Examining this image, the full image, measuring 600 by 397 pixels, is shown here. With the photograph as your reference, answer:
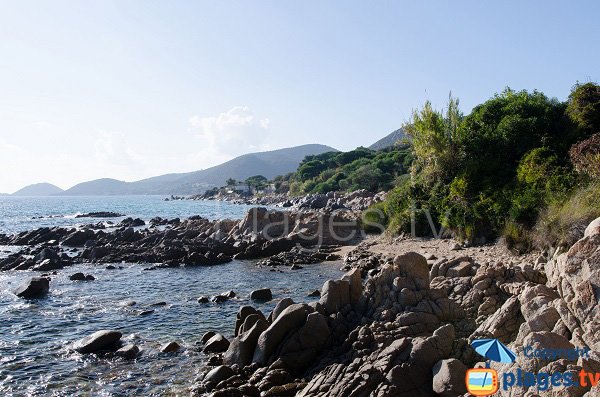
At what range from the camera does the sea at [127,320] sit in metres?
13.4

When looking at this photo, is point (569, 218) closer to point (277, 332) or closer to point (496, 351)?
point (496, 351)

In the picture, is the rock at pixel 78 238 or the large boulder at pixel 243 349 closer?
the large boulder at pixel 243 349

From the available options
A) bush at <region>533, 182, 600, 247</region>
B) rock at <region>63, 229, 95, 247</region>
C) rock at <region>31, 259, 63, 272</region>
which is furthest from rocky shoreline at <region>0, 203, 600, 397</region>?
rock at <region>63, 229, 95, 247</region>

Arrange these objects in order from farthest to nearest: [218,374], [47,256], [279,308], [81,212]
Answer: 1. [81,212]
2. [47,256]
3. [279,308]
4. [218,374]

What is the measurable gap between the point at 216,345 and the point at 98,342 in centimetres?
428

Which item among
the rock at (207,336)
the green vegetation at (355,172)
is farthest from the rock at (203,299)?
the green vegetation at (355,172)

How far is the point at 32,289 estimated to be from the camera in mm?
23906

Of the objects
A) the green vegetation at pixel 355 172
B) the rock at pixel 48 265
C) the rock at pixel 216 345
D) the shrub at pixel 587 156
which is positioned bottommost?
the rock at pixel 216 345

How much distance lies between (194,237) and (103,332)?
30.9 m

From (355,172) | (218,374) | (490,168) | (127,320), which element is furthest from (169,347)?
(355,172)

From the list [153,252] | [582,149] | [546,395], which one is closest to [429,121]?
[582,149]

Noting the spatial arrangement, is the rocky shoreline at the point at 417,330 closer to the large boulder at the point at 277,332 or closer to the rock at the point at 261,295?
the large boulder at the point at 277,332

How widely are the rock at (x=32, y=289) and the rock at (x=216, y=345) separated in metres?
13.4

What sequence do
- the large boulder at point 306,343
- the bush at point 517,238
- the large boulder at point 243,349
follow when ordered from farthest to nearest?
the bush at point 517,238
the large boulder at point 243,349
the large boulder at point 306,343
